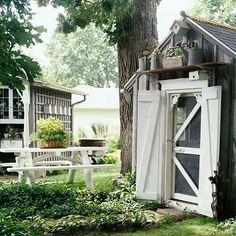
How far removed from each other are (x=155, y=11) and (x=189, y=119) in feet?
12.4

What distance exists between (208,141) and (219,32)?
6.48 feet

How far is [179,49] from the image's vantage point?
6.54 meters

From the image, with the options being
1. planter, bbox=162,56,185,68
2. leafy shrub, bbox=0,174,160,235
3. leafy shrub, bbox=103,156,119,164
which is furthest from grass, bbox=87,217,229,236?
leafy shrub, bbox=103,156,119,164

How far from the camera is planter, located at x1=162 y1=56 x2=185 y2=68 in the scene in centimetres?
641

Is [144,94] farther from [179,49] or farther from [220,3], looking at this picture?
[220,3]

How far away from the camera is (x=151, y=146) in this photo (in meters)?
7.00

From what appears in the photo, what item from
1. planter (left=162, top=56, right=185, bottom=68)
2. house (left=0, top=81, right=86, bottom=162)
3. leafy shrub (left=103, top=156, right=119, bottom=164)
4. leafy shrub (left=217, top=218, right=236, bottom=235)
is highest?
planter (left=162, top=56, right=185, bottom=68)

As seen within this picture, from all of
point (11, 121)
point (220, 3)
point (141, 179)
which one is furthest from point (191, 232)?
point (220, 3)

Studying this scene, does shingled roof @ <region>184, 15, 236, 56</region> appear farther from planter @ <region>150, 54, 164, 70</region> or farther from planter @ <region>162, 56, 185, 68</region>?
planter @ <region>150, 54, 164, 70</region>

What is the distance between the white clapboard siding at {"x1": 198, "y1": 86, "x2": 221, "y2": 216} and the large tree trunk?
3.16 metres

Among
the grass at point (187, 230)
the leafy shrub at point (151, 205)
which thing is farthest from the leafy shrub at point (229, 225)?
the leafy shrub at point (151, 205)

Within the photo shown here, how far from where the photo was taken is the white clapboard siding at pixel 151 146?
6.94 m

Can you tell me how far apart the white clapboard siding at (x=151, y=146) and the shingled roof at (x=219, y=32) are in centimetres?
136

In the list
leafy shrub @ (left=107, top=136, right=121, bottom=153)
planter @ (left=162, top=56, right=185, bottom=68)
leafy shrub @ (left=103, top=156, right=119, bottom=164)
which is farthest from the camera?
leafy shrub @ (left=107, top=136, right=121, bottom=153)
